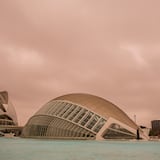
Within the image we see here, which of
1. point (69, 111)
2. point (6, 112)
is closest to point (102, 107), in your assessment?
point (69, 111)

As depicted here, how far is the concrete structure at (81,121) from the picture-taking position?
5319cm

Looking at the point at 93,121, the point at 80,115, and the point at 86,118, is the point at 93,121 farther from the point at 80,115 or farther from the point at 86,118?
the point at 80,115

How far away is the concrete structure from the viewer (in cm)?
5319

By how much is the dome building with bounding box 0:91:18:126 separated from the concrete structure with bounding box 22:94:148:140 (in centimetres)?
4378

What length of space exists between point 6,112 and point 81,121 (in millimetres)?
58905

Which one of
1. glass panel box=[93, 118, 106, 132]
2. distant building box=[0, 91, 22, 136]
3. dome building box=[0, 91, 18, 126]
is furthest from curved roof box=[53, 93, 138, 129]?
dome building box=[0, 91, 18, 126]

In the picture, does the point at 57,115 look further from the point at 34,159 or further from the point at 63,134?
the point at 34,159

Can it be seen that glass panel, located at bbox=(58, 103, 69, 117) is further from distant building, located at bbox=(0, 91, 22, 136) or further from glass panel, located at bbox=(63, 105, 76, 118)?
distant building, located at bbox=(0, 91, 22, 136)

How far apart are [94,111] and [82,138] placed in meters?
6.15

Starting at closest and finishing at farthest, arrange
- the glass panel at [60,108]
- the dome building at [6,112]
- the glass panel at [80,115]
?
the glass panel at [80,115]
the glass panel at [60,108]
the dome building at [6,112]

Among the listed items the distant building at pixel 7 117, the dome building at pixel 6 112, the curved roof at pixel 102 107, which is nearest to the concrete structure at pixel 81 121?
the curved roof at pixel 102 107

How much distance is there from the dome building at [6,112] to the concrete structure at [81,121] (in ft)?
144

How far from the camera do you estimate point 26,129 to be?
67.2 metres

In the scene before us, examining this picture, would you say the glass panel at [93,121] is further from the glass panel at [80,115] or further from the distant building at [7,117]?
the distant building at [7,117]
